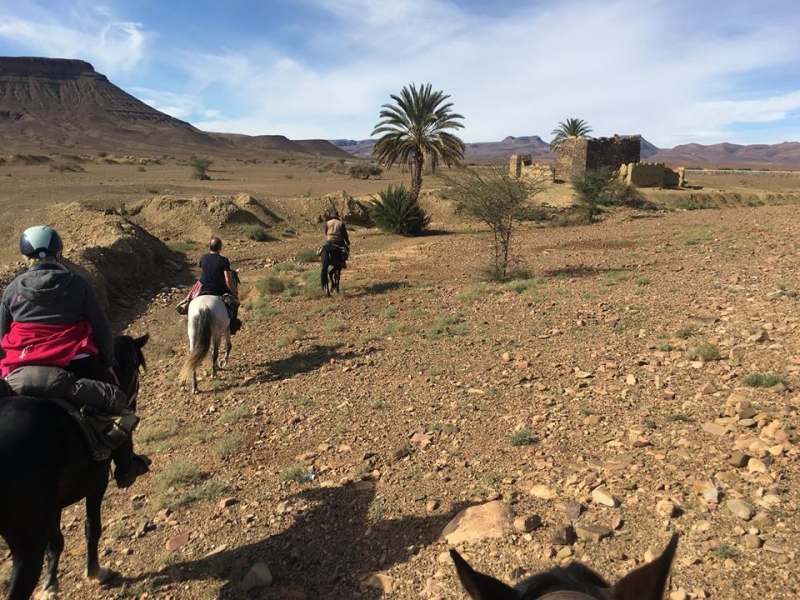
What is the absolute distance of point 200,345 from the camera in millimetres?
6852

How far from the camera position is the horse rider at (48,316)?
3219mm

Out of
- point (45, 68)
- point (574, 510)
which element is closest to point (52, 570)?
point (574, 510)

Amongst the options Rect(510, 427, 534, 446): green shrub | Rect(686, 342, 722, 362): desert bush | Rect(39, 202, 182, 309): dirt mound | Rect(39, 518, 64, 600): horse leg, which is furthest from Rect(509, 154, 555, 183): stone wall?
Rect(39, 518, 64, 600): horse leg

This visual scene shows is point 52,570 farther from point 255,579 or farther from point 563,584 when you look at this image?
point 563,584

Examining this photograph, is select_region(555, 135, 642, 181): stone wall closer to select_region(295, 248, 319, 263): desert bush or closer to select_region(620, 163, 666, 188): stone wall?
select_region(620, 163, 666, 188): stone wall

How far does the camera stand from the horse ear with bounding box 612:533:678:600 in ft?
4.30

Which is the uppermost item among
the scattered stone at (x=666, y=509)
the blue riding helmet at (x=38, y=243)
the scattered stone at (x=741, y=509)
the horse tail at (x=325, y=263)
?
the blue riding helmet at (x=38, y=243)

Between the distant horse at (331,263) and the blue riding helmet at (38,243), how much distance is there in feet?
25.3

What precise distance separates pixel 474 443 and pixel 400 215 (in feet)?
58.7

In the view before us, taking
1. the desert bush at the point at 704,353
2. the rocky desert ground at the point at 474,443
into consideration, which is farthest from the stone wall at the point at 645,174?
the desert bush at the point at 704,353

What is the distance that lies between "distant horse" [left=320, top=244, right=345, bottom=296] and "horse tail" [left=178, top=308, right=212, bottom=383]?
169 inches

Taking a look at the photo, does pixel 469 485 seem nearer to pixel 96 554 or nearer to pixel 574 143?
pixel 96 554

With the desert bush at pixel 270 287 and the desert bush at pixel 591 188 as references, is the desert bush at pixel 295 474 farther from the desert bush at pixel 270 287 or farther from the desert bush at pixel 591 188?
the desert bush at pixel 591 188

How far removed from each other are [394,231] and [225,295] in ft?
50.4
